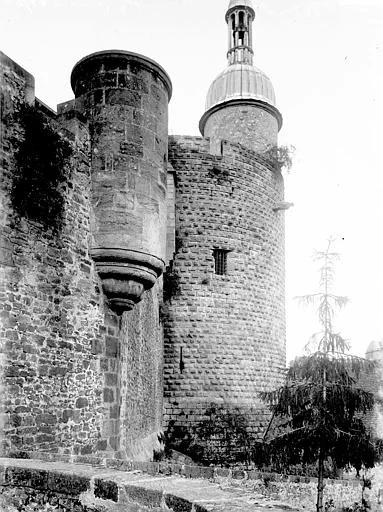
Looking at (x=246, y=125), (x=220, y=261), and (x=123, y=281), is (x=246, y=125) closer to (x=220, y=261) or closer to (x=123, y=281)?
(x=220, y=261)

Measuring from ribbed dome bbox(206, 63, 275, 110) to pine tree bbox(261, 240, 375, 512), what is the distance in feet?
41.3

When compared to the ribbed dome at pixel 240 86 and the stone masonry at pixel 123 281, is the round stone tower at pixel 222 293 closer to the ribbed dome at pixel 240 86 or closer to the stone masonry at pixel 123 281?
the stone masonry at pixel 123 281

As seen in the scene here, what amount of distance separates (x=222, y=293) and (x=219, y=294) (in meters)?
0.09

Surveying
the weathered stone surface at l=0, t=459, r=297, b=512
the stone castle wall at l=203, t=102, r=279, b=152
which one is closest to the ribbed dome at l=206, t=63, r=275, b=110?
the stone castle wall at l=203, t=102, r=279, b=152


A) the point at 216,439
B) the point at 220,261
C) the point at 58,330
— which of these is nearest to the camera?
the point at 58,330

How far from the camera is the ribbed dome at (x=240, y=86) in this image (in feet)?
71.4

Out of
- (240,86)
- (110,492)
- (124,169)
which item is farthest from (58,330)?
(240,86)

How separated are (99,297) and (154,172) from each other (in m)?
2.25

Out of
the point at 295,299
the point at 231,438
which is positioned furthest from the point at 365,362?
the point at 231,438

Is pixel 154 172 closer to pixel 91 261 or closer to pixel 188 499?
pixel 91 261

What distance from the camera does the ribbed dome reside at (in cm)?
2177

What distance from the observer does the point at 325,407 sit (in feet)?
33.0

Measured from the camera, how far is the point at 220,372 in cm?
1534

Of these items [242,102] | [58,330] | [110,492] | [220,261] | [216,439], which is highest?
[242,102]
